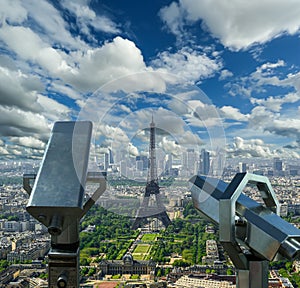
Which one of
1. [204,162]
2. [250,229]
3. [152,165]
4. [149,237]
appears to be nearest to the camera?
[250,229]

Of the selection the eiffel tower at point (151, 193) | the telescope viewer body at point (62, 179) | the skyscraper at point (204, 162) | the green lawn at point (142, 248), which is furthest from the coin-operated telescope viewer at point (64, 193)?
the green lawn at point (142, 248)

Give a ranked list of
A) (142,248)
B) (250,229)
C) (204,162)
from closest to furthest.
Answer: (250,229) < (204,162) < (142,248)

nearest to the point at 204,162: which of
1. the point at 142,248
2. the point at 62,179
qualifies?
the point at 62,179

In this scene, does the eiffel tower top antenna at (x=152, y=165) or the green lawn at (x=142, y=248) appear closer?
the eiffel tower top antenna at (x=152, y=165)

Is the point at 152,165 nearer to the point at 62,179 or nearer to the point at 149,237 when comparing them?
the point at 62,179

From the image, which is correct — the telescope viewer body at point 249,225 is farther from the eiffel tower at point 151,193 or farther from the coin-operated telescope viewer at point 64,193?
the coin-operated telescope viewer at point 64,193

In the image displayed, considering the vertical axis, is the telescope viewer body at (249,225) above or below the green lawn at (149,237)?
above

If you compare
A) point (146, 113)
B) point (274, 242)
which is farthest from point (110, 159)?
point (274, 242)
